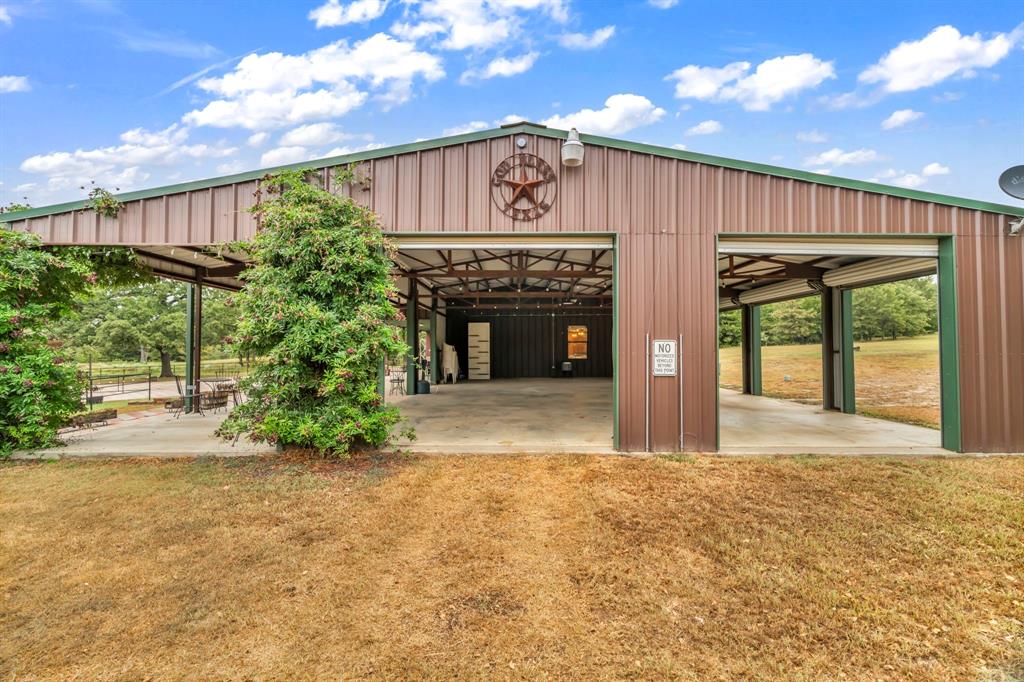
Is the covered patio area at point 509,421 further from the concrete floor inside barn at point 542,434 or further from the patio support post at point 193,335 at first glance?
the patio support post at point 193,335

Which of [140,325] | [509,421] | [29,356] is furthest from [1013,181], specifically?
[140,325]

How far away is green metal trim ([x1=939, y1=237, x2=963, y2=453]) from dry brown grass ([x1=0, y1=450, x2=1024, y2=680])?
1113 mm

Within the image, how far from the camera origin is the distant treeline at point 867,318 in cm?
2448

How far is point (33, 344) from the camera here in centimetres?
507

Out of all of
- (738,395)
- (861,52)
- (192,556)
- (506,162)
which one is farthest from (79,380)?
(861,52)

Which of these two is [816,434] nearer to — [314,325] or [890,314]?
[314,325]

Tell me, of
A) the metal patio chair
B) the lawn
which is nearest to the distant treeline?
the lawn

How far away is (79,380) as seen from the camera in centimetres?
537

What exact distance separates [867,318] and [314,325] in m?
30.5

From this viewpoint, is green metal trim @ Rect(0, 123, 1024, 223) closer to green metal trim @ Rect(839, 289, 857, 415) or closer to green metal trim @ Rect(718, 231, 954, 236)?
green metal trim @ Rect(718, 231, 954, 236)

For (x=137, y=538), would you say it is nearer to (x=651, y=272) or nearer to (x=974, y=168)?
(x=651, y=272)

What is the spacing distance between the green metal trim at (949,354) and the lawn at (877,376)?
7.49ft

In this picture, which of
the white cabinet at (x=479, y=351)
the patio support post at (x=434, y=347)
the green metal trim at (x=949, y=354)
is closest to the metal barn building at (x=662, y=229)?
the green metal trim at (x=949, y=354)

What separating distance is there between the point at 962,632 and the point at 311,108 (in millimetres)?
21928
